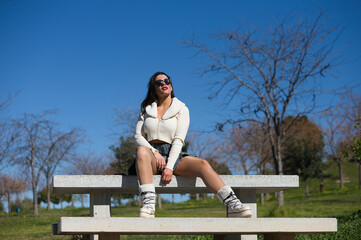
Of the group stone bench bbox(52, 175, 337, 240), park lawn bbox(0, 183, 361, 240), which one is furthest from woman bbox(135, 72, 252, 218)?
park lawn bbox(0, 183, 361, 240)

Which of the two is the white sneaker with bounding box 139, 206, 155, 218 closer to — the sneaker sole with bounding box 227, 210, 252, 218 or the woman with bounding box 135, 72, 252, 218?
the woman with bounding box 135, 72, 252, 218

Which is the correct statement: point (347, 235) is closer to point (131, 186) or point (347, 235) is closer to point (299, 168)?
point (131, 186)

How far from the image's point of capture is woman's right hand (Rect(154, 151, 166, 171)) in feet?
13.6

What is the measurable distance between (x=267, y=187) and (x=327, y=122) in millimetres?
25953

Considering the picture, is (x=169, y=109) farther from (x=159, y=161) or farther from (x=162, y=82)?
(x=159, y=161)

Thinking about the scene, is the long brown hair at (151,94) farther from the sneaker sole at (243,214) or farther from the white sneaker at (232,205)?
the sneaker sole at (243,214)

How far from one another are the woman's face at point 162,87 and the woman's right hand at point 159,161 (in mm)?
759

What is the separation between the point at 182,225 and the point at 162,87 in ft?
5.57

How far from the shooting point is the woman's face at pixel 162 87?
461 centimetres

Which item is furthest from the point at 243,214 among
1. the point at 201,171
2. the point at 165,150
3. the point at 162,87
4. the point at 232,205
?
the point at 162,87

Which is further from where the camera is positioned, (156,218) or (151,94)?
(151,94)

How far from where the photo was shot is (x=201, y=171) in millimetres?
3977

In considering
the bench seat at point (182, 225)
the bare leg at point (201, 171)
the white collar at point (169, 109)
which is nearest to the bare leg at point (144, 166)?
the bare leg at point (201, 171)

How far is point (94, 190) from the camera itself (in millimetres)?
4633
